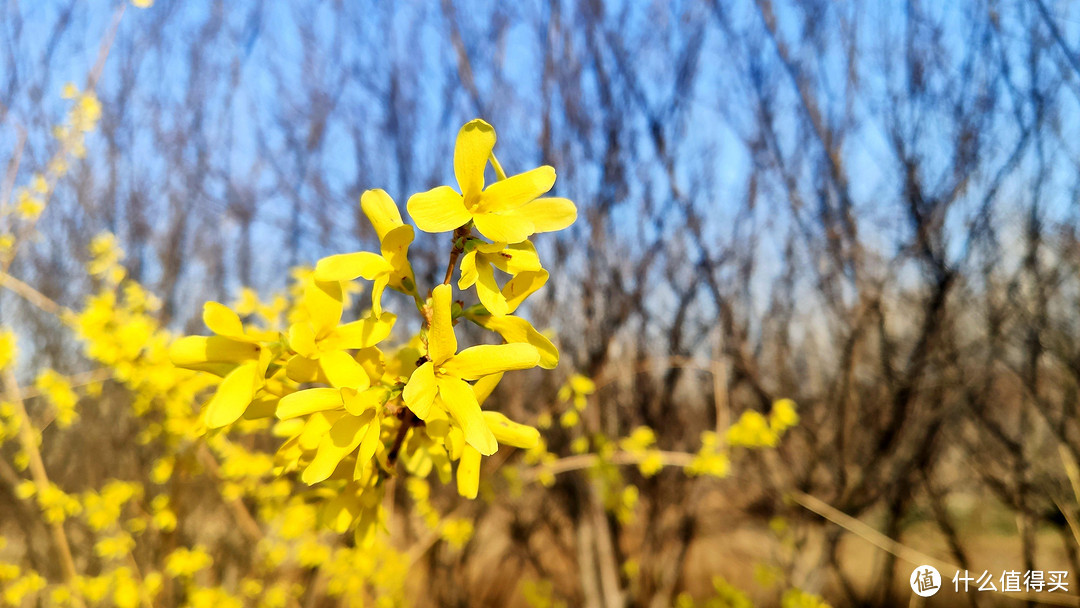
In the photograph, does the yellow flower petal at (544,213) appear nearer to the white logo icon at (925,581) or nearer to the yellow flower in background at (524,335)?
the yellow flower in background at (524,335)

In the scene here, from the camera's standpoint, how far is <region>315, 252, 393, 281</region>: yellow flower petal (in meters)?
0.55

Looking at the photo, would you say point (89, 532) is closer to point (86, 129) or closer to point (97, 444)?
point (97, 444)

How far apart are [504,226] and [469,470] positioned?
11.4 inches

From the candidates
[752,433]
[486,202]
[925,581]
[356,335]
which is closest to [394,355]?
[356,335]

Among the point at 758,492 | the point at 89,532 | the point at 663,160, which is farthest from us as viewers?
the point at 89,532

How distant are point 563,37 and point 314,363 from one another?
10.0 feet

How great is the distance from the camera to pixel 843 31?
110 inches

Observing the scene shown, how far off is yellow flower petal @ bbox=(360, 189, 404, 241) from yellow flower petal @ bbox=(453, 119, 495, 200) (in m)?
0.08

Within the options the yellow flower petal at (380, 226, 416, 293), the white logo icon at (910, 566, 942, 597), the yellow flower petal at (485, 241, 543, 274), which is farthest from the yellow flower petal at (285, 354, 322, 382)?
the white logo icon at (910, 566, 942, 597)

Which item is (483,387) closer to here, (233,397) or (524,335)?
(524,335)

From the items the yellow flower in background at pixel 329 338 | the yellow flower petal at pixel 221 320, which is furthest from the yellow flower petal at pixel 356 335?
the yellow flower petal at pixel 221 320

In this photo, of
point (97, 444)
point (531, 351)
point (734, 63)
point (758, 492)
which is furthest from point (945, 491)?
point (97, 444)

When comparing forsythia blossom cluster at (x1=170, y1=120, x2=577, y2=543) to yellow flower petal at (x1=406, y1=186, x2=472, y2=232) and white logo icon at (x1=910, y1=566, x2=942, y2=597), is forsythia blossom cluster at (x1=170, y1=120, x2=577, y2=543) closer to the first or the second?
yellow flower petal at (x1=406, y1=186, x2=472, y2=232)

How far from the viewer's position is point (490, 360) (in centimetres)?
58
